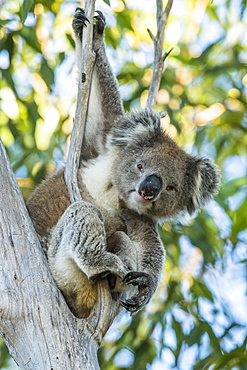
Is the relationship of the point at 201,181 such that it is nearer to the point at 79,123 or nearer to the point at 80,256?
the point at 79,123

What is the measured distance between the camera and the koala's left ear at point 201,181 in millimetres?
2992

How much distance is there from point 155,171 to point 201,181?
1.10 feet

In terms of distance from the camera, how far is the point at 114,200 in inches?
113

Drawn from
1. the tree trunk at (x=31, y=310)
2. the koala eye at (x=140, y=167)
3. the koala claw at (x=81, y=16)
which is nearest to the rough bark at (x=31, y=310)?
the tree trunk at (x=31, y=310)

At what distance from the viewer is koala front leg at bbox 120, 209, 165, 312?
2412 millimetres

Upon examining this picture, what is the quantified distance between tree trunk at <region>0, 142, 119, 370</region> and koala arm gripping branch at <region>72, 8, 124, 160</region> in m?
0.91

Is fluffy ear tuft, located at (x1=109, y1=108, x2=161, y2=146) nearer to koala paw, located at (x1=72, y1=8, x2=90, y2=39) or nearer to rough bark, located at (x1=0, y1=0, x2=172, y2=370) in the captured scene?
koala paw, located at (x1=72, y1=8, x2=90, y2=39)

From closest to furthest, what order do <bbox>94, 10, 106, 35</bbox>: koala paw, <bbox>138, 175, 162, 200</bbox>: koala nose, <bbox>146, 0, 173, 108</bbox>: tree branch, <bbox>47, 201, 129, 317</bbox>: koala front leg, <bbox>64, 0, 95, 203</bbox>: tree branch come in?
1. <bbox>47, 201, 129, 317</bbox>: koala front leg
2. <bbox>64, 0, 95, 203</bbox>: tree branch
3. <bbox>138, 175, 162, 200</bbox>: koala nose
4. <bbox>94, 10, 106, 35</bbox>: koala paw
5. <bbox>146, 0, 173, 108</bbox>: tree branch

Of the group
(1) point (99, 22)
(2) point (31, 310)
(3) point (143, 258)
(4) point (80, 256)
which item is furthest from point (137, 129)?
(2) point (31, 310)

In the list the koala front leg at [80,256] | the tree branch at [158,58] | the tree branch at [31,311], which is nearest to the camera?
the tree branch at [31,311]

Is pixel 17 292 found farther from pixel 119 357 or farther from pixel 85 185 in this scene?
pixel 119 357

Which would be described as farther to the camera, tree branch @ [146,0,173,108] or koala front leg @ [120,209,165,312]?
tree branch @ [146,0,173,108]

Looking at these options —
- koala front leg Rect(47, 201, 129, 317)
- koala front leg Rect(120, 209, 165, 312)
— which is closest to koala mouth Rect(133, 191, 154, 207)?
koala front leg Rect(120, 209, 165, 312)

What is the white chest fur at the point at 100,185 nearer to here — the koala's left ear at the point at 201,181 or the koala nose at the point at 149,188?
the koala nose at the point at 149,188
